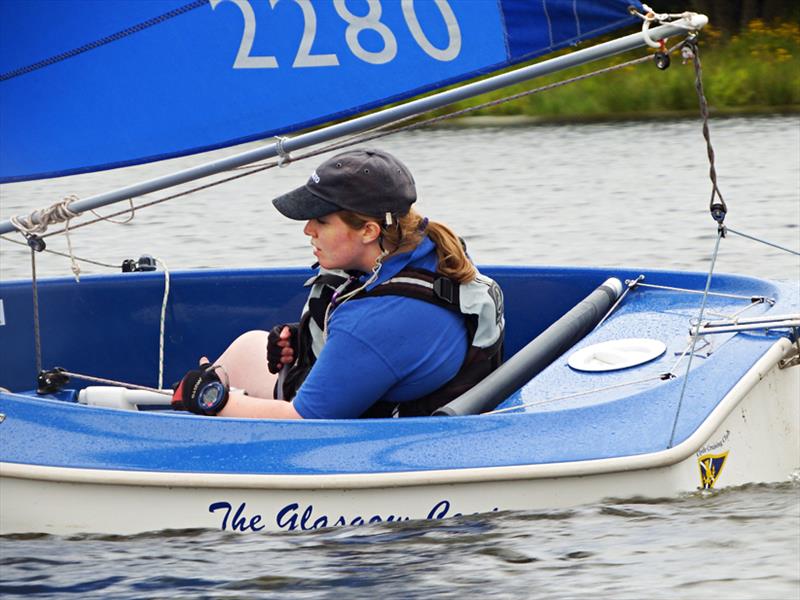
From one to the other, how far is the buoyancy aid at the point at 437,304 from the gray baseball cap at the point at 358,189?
0.14m

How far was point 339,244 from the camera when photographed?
3221mm

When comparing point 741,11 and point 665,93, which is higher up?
point 741,11

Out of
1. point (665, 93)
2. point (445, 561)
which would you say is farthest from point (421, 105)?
point (665, 93)

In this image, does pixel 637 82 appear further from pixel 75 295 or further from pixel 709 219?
pixel 75 295

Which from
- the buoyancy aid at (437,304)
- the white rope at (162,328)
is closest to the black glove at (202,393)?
the buoyancy aid at (437,304)

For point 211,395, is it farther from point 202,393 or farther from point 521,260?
point 521,260

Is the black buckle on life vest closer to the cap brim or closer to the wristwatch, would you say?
the cap brim

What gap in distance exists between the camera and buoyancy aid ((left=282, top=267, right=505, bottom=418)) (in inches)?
126

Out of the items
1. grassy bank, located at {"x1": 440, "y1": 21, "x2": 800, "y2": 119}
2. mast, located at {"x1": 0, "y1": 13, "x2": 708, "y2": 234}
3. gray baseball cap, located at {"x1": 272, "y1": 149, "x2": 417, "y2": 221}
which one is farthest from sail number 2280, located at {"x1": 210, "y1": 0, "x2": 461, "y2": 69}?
grassy bank, located at {"x1": 440, "y1": 21, "x2": 800, "y2": 119}

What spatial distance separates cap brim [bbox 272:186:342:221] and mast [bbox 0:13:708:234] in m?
0.20

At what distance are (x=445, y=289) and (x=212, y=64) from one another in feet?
2.61

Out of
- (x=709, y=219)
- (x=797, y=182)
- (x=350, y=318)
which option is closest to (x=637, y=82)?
(x=797, y=182)

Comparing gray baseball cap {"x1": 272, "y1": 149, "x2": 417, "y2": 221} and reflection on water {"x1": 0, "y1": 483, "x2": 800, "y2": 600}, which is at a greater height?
gray baseball cap {"x1": 272, "y1": 149, "x2": 417, "y2": 221}

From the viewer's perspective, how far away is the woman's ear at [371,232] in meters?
3.19
